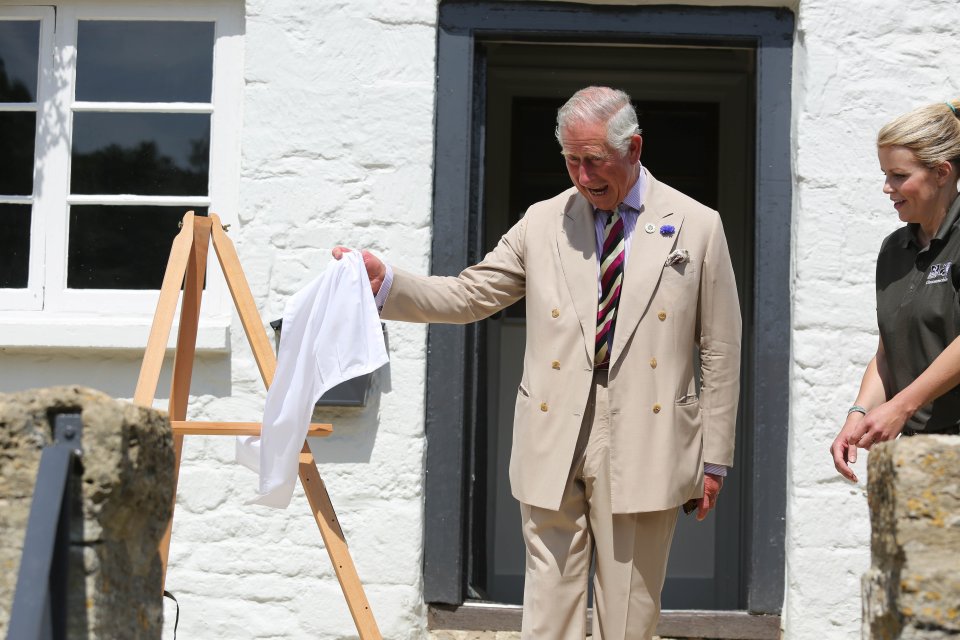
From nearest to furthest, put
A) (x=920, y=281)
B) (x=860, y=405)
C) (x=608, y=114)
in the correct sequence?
(x=920, y=281) < (x=860, y=405) < (x=608, y=114)

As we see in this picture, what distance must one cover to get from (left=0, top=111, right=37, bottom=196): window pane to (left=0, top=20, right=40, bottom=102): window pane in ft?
0.24

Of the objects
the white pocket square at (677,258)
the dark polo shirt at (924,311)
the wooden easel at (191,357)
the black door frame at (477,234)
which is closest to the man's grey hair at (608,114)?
the white pocket square at (677,258)

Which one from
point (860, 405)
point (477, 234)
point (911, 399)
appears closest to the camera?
point (911, 399)

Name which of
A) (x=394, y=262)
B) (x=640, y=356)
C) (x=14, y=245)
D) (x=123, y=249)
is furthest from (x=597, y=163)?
(x=14, y=245)

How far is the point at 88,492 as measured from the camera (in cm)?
199

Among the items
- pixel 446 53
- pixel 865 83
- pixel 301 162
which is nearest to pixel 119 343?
pixel 301 162

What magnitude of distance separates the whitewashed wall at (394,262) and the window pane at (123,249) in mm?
354

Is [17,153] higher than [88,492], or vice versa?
[17,153]

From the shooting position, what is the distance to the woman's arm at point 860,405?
302 centimetres

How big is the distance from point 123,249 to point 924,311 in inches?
122

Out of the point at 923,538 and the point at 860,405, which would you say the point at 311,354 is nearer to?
the point at 860,405

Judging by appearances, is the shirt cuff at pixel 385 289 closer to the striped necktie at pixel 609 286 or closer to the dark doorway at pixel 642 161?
the striped necktie at pixel 609 286

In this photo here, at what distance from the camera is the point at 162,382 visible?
15.3 ft

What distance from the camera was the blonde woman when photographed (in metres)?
2.88
